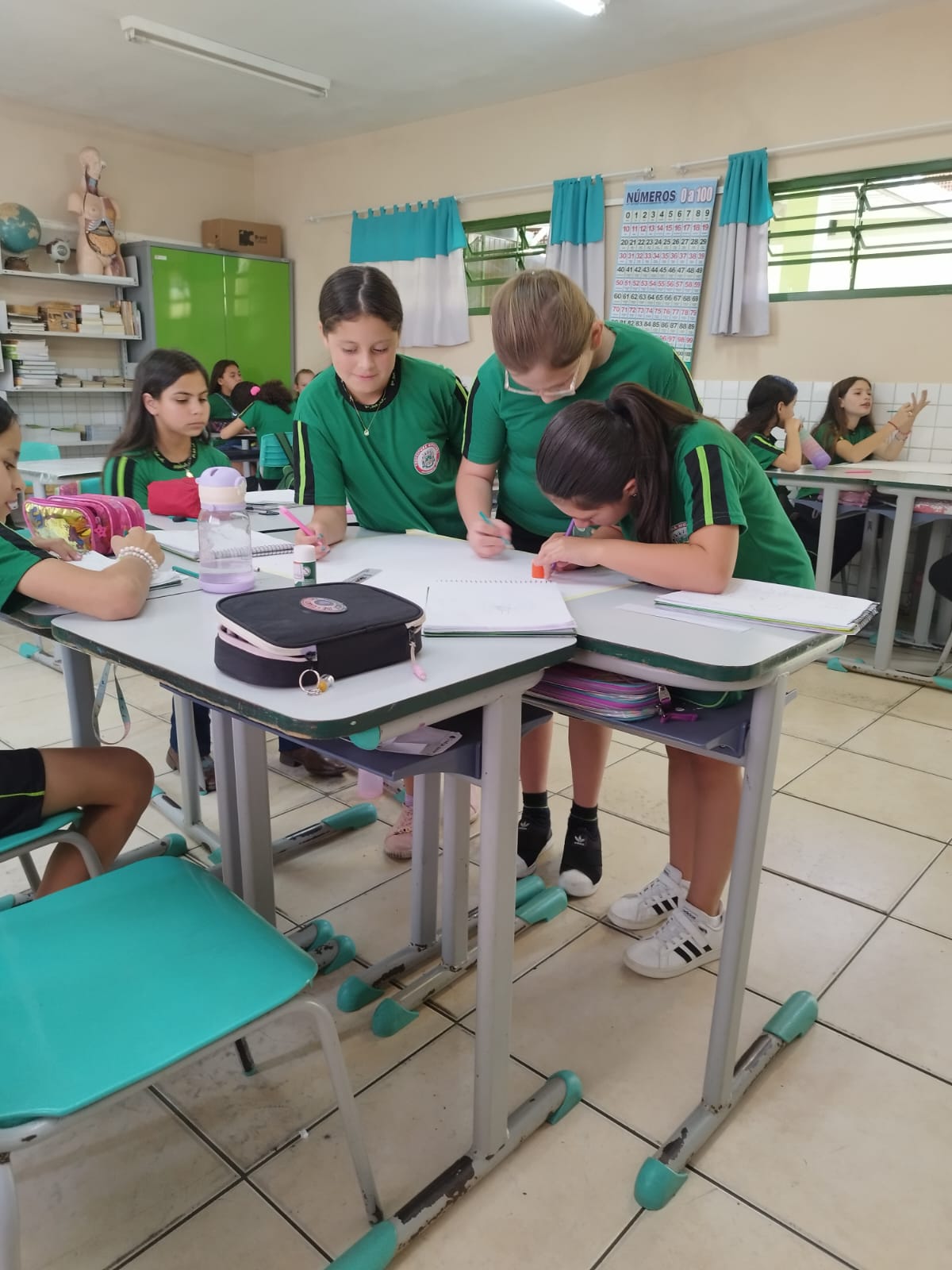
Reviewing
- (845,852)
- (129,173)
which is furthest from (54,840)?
(129,173)

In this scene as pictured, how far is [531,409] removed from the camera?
1.68 metres

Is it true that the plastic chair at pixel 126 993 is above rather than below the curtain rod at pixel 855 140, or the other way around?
below

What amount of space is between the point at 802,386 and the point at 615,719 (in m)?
3.99

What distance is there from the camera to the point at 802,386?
15.3 ft

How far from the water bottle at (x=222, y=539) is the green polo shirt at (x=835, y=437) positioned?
3729 millimetres

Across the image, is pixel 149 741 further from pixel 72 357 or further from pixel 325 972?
pixel 72 357

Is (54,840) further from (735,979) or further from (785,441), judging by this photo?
(785,441)

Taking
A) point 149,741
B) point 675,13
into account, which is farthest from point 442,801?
point 675,13

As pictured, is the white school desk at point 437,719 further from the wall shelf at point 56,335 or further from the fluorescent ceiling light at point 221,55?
the wall shelf at point 56,335

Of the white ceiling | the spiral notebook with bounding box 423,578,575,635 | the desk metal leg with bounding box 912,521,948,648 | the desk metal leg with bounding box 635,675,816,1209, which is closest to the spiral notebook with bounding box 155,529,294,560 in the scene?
the spiral notebook with bounding box 423,578,575,635

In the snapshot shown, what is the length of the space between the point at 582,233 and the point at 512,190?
27.2 inches

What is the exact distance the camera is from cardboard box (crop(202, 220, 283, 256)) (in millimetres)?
6621

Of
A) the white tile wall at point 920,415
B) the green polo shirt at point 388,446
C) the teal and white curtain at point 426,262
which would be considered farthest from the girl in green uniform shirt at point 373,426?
the teal and white curtain at point 426,262

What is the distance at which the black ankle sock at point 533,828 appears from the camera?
6.82ft
